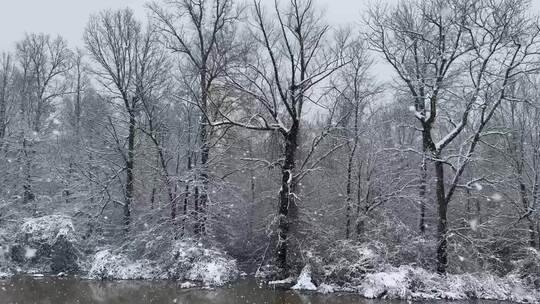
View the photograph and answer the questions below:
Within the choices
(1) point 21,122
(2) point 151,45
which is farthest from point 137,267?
(1) point 21,122

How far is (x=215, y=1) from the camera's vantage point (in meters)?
27.3

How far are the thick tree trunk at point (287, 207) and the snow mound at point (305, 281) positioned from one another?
1.24 meters

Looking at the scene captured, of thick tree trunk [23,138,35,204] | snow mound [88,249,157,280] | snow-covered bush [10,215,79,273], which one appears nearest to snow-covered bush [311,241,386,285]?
snow mound [88,249,157,280]

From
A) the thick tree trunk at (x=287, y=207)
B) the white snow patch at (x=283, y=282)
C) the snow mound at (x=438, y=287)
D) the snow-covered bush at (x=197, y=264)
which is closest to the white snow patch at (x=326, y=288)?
the snow mound at (x=438, y=287)

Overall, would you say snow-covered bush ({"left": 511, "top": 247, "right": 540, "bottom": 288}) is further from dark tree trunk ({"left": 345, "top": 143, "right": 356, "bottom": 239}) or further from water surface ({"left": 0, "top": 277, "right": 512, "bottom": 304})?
dark tree trunk ({"left": 345, "top": 143, "right": 356, "bottom": 239})

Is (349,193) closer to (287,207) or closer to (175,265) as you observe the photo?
(287,207)

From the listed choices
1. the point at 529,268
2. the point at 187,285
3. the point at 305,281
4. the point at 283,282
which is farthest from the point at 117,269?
the point at 529,268

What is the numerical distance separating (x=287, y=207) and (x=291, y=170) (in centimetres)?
177

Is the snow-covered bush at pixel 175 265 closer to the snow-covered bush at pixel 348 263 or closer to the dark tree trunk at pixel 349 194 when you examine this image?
the snow-covered bush at pixel 348 263

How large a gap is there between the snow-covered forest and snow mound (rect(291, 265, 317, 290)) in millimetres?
63

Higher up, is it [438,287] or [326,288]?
[438,287]

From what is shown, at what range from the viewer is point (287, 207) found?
22.4 meters

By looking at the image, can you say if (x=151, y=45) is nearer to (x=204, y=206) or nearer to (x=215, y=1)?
(x=215, y=1)

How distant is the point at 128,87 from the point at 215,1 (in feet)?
23.5
